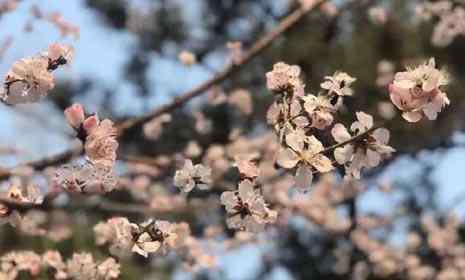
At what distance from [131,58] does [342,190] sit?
127 inches

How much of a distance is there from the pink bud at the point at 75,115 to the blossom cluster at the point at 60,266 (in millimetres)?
396

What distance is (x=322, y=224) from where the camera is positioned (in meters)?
3.92

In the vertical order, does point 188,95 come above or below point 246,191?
above

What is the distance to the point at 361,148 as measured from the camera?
4.07 feet

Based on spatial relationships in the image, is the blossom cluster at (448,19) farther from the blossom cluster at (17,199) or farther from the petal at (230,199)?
the blossom cluster at (17,199)

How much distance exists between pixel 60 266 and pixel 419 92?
1090 mm

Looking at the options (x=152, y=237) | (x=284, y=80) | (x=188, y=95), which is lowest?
(x=152, y=237)

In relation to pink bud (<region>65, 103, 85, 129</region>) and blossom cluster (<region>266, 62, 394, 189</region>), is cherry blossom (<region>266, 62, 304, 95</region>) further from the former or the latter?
pink bud (<region>65, 103, 85, 129</region>)

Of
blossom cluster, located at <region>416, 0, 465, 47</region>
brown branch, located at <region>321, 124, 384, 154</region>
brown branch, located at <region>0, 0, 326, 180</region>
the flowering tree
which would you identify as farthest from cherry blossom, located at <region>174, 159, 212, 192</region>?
blossom cluster, located at <region>416, 0, 465, 47</region>

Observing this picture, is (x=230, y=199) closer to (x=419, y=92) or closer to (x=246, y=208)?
(x=246, y=208)

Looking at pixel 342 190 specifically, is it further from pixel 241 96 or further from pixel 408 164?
pixel 408 164

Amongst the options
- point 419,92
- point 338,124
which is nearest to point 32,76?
point 338,124

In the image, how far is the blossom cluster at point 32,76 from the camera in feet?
4.00

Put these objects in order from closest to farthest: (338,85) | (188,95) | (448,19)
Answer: (338,85)
(188,95)
(448,19)
